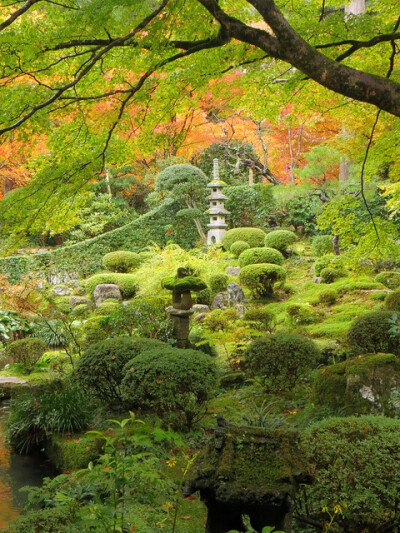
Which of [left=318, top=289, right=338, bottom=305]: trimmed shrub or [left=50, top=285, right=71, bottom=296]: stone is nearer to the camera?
[left=318, top=289, right=338, bottom=305]: trimmed shrub

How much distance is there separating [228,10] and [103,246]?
41.5ft

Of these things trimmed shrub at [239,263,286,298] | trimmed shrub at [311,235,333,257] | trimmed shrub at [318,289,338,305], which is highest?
trimmed shrub at [311,235,333,257]

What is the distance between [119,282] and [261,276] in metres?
4.71

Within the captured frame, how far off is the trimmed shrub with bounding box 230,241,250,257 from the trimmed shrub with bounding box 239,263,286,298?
3181 mm

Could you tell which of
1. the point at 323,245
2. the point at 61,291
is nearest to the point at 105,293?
the point at 61,291

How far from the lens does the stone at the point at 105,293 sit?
14.3m

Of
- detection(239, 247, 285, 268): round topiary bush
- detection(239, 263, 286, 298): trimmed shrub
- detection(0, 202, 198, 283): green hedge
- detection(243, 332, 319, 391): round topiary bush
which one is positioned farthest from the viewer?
detection(0, 202, 198, 283): green hedge

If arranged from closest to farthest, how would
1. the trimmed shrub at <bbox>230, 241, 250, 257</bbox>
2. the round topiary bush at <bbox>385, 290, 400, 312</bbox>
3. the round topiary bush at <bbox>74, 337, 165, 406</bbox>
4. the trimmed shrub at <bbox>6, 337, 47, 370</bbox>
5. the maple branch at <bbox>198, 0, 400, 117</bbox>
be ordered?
the maple branch at <bbox>198, 0, 400, 117</bbox> → the round topiary bush at <bbox>74, 337, 165, 406</bbox> → the round topiary bush at <bbox>385, 290, 400, 312</bbox> → the trimmed shrub at <bbox>6, 337, 47, 370</bbox> → the trimmed shrub at <bbox>230, 241, 250, 257</bbox>

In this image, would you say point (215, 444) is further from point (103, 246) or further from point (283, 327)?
point (103, 246)

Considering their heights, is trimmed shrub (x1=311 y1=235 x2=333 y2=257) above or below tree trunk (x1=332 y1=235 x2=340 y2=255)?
above

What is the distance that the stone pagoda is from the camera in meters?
17.8

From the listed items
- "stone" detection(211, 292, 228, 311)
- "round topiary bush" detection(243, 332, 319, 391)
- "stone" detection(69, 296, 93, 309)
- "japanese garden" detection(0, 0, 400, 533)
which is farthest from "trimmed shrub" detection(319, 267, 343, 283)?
"round topiary bush" detection(243, 332, 319, 391)

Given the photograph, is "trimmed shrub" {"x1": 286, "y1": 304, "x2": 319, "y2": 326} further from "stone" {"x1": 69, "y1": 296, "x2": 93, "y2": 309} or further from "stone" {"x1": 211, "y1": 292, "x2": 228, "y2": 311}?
"stone" {"x1": 69, "y1": 296, "x2": 93, "y2": 309}

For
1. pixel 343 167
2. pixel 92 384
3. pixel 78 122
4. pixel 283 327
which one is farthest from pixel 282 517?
pixel 343 167
